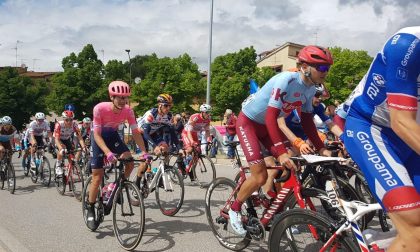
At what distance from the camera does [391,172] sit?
2480 mm

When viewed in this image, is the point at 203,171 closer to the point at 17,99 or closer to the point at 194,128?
the point at 194,128

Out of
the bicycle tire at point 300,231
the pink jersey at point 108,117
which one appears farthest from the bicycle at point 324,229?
the pink jersey at point 108,117

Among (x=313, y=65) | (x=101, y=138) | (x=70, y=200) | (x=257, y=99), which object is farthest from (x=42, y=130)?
(x=313, y=65)

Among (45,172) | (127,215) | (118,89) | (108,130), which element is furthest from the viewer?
(45,172)

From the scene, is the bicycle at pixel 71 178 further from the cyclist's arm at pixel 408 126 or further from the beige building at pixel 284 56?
the beige building at pixel 284 56

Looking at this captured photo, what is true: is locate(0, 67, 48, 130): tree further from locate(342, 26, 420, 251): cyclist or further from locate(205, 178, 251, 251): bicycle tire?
locate(342, 26, 420, 251): cyclist

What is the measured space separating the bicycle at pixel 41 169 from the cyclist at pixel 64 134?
29.7 inches

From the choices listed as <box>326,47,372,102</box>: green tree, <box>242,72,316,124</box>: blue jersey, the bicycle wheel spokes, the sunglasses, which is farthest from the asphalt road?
<box>326,47,372,102</box>: green tree

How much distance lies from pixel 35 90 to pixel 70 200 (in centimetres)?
4942

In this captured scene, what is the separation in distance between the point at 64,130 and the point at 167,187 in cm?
455

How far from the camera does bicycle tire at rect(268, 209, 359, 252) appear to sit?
2.84 metres

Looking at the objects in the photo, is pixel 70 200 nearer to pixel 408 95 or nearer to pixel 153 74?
pixel 408 95

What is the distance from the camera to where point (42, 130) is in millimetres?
11484

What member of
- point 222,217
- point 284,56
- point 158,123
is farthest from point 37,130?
point 284,56
